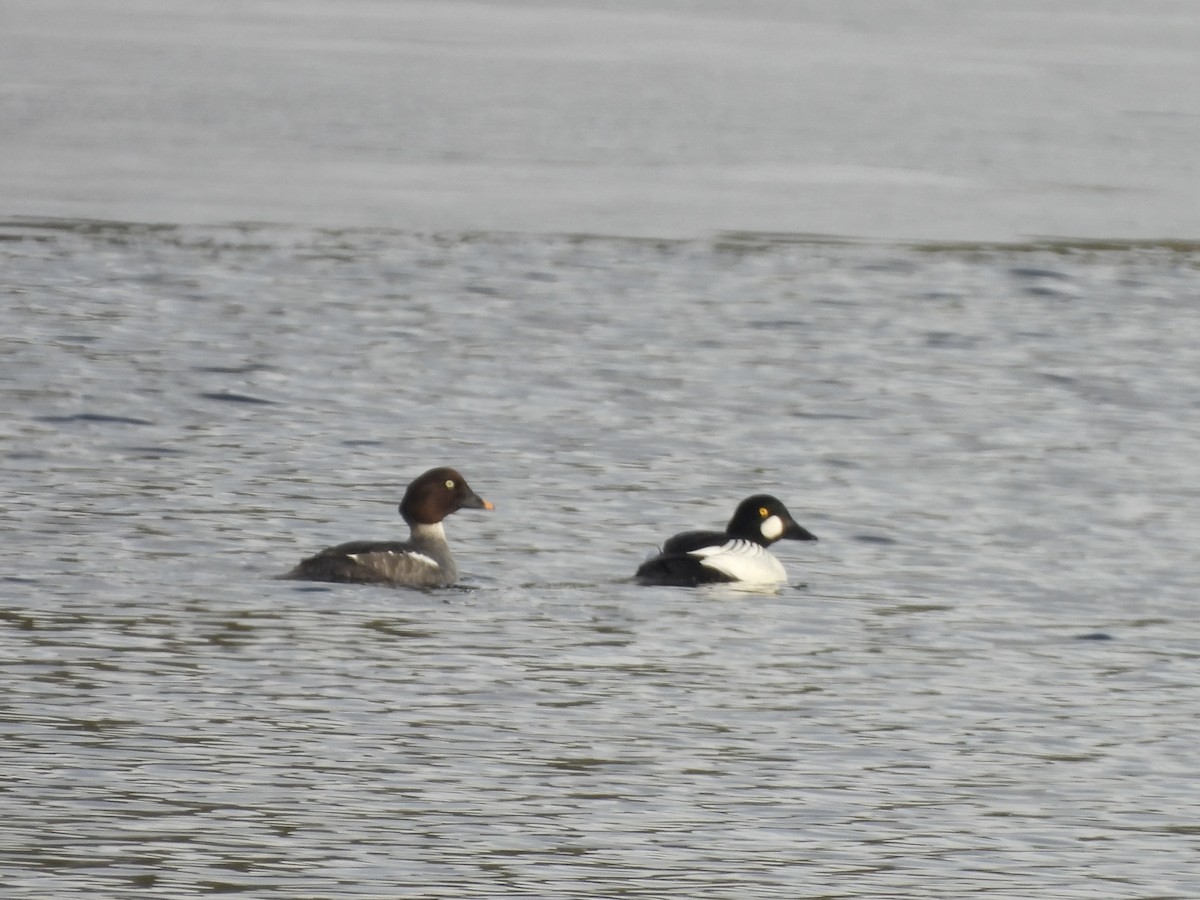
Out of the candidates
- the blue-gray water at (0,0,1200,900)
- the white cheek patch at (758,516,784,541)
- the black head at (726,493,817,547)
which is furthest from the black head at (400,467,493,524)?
the white cheek patch at (758,516,784,541)

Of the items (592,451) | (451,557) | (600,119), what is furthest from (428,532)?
(600,119)

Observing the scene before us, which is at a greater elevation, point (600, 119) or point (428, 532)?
point (600, 119)

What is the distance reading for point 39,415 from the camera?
458 inches

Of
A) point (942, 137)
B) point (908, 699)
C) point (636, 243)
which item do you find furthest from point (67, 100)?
point (908, 699)

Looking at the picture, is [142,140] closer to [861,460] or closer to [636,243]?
[636,243]

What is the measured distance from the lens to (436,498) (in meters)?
9.74

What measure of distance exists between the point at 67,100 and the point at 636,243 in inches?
216

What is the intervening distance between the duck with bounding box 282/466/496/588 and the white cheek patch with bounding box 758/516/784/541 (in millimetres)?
1102

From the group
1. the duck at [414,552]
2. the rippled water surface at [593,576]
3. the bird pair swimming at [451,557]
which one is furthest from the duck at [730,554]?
the duck at [414,552]

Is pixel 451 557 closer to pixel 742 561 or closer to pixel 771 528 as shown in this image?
pixel 742 561

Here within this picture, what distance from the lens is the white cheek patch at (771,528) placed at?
31.4 feet

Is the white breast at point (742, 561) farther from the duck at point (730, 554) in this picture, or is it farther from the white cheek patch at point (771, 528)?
the white cheek patch at point (771, 528)

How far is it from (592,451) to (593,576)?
2.13 meters

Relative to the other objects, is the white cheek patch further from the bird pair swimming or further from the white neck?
the white neck
